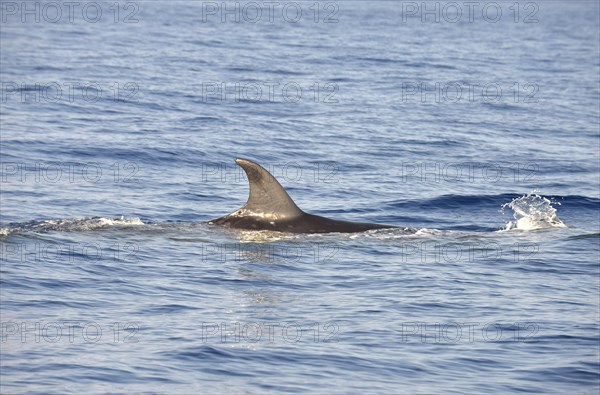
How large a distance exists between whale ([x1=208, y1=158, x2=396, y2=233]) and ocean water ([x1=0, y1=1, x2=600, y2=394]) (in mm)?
308

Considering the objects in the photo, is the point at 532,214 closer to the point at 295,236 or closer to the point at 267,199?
the point at 295,236

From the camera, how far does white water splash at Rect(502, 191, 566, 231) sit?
2090cm

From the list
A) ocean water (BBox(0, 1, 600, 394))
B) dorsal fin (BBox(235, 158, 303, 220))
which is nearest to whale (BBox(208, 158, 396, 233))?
dorsal fin (BBox(235, 158, 303, 220))

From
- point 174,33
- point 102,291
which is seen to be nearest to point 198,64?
point 174,33

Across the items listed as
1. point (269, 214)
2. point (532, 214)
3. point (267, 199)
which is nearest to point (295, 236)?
point (269, 214)

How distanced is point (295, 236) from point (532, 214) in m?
5.40

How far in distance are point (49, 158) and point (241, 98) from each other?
1349 centimetres

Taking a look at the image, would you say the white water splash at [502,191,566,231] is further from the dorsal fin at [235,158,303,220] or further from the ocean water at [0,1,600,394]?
the dorsal fin at [235,158,303,220]

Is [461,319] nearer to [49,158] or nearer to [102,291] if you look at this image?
[102,291]

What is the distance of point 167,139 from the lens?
30.1 meters

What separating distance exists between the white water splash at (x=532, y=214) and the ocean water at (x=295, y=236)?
0.10 metres

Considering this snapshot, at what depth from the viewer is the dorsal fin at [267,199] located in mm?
18672

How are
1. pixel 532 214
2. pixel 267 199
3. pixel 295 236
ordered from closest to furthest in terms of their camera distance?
pixel 295 236, pixel 267 199, pixel 532 214

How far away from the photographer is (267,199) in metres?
18.8
